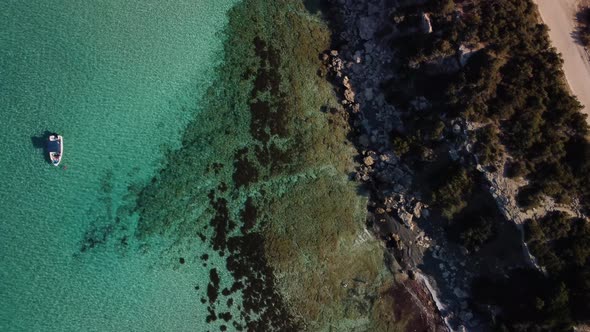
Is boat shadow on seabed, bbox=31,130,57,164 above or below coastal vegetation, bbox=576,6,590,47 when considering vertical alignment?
below

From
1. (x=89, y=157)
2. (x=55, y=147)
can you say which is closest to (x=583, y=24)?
(x=89, y=157)

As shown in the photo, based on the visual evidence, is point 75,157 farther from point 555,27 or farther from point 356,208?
point 555,27

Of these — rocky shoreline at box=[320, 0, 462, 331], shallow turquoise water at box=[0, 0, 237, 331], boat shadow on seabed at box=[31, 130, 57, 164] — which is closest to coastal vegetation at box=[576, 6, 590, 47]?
rocky shoreline at box=[320, 0, 462, 331]

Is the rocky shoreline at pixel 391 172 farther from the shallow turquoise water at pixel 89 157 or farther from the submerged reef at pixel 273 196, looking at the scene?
the shallow turquoise water at pixel 89 157

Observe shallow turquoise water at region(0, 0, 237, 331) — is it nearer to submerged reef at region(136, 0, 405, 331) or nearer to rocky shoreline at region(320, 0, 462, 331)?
submerged reef at region(136, 0, 405, 331)

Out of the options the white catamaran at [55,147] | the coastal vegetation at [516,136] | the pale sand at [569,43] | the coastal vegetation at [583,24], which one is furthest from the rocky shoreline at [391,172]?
the white catamaran at [55,147]

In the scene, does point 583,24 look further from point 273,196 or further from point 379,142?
point 273,196
